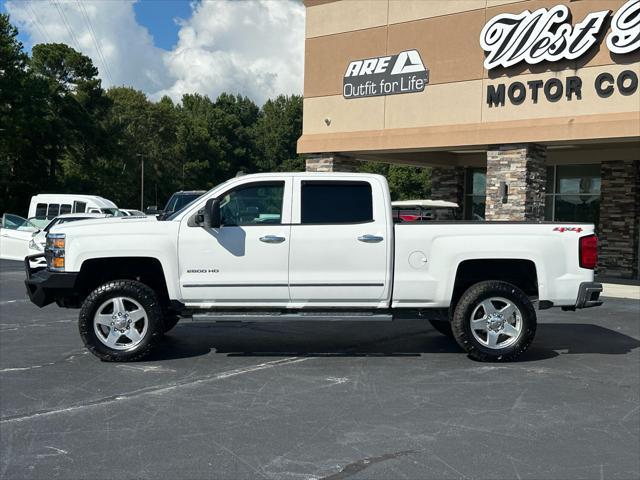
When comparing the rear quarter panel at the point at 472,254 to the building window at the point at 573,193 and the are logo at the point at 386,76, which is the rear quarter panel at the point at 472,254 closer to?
the are logo at the point at 386,76

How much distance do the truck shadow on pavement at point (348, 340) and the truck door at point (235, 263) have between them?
93 centimetres

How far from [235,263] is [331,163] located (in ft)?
42.8

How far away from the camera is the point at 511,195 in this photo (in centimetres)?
1744

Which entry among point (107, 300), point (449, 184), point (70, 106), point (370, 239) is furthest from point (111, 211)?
point (70, 106)

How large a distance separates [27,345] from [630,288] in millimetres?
14120

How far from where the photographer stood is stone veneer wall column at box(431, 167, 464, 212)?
24.5 metres

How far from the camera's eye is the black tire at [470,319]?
7957mm

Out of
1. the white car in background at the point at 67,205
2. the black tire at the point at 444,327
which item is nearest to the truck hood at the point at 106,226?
the black tire at the point at 444,327

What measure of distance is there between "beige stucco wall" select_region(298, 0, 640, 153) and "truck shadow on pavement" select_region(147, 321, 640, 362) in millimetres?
7077

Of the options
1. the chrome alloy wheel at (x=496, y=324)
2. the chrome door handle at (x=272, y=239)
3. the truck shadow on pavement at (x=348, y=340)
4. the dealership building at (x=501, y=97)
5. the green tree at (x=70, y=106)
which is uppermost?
the green tree at (x=70, y=106)

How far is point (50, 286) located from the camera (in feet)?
25.8

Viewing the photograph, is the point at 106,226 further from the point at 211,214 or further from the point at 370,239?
the point at 370,239

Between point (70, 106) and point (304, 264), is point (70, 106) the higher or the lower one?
the higher one

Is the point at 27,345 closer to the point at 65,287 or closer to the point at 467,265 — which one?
the point at 65,287
